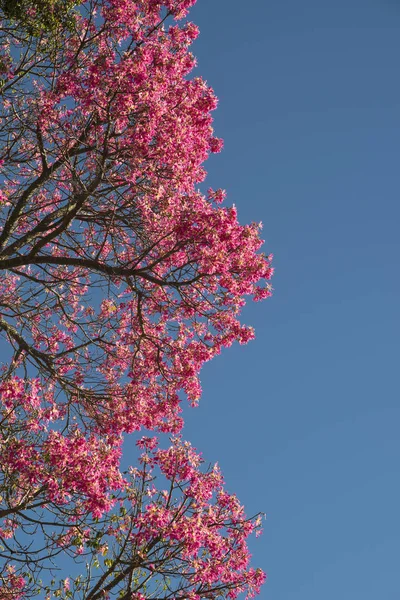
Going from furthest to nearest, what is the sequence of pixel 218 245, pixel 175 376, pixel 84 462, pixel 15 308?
pixel 175 376 → pixel 15 308 → pixel 218 245 → pixel 84 462

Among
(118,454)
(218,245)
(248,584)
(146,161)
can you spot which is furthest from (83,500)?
(146,161)

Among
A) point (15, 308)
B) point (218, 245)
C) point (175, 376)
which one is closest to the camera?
point (218, 245)

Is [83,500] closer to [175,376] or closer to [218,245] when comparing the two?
[175,376]

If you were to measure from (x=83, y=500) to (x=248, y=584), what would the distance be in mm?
3453

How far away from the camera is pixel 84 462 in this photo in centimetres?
1066

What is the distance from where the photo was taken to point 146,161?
39.3 ft

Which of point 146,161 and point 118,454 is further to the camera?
point 118,454

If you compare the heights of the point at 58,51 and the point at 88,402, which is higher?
the point at 58,51

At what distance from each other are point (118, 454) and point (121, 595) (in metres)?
2.78

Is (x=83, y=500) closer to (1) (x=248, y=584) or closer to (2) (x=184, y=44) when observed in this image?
(1) (x=248, y=584)

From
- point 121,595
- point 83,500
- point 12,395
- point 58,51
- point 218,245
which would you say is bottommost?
point 121,595

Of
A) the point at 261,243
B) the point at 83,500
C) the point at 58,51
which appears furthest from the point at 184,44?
the point at 83,500

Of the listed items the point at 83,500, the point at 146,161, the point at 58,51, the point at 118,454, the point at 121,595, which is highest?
the point at 58,51

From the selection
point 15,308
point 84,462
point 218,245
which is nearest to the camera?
point 84,462
